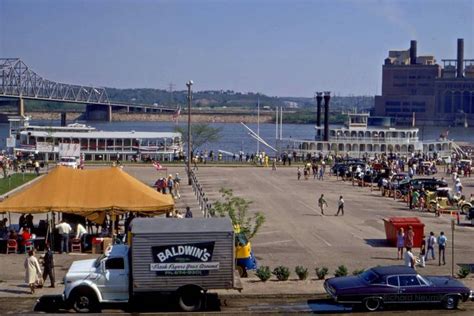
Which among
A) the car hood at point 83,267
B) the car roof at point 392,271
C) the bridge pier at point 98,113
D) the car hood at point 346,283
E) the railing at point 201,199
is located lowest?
the railing at point 201,199

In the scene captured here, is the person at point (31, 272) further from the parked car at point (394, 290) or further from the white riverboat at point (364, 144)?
the white riverboat at point (364, 144)

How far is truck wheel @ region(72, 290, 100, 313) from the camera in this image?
17.3 metres

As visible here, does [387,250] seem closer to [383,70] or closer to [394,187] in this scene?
[394,187]

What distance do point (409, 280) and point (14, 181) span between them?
3435 cm

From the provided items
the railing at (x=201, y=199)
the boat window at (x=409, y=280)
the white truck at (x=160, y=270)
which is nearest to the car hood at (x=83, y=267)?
the white truck at (x=160, y=270)

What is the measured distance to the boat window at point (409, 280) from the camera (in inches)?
698

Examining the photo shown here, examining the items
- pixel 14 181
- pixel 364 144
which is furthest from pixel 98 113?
pixel 14 181

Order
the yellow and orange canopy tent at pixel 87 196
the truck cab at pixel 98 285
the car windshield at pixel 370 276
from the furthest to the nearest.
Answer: the yellow and orange canopy tent at pixel 87 196
the car windshield at pixel 370 276
the truck cab at pixel 98 285

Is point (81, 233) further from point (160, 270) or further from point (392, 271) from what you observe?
point (392, 271)

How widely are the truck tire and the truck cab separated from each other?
1031mm

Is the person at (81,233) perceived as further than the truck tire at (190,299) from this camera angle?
Yes

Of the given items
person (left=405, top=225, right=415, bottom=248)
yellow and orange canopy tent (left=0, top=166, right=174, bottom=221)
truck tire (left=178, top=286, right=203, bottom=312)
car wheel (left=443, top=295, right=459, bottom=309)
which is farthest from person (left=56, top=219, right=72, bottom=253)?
car wheel (left=443, top=295, right=459, bottom=309)

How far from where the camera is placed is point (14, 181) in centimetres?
4853

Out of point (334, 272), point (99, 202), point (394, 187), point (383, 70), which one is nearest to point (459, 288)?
point (334, 272)
